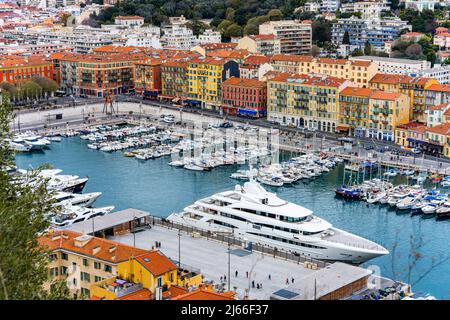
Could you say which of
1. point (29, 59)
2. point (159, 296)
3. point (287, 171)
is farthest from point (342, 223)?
point (29, 59)

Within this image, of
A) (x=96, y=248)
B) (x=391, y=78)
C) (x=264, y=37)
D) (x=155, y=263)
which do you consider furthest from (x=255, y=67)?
(x=155, y=263)

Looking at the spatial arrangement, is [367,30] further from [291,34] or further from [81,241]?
[81,241]

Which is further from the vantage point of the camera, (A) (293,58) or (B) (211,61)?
(A) (293,58)

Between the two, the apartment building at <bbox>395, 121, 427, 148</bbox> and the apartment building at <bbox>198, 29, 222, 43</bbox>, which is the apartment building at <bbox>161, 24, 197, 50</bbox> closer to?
the apartment building at <bbox>198, 29, 222, 43</bbox>

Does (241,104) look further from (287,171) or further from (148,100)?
(287,171)

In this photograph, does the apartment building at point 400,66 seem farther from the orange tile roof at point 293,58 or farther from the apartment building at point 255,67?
the apartment building at point 255,67

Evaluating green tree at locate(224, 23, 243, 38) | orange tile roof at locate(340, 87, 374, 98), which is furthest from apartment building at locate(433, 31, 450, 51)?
orange tile roof at locate(340, 87, 374, 98)
